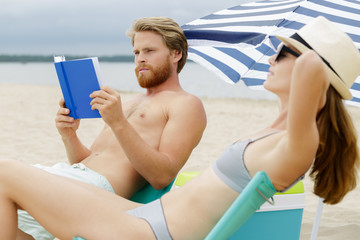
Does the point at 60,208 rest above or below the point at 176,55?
below

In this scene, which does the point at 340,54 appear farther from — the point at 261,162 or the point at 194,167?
the point at 194,167

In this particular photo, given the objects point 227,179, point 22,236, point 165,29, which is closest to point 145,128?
point 165,29

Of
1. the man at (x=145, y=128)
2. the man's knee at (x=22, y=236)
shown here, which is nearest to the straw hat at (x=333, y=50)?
the man at (x=145, y=128)

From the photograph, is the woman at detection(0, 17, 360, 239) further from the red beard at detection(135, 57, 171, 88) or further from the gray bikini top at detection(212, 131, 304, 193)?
the red beard at detection(135, 57, 171, 88)

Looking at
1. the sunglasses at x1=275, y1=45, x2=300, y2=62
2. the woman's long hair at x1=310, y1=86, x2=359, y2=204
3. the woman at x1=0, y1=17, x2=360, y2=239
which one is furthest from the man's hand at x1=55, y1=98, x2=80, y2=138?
the woman's long hair at x1=310, y1=86, x2=359, y2=204

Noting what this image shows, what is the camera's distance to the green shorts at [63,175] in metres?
2.11

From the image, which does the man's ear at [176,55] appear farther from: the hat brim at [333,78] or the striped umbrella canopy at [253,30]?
the hat brim at [333,78]

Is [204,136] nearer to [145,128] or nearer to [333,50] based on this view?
[145,128]

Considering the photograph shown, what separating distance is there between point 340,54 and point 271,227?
3.28 ft

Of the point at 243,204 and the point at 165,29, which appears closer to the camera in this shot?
the point at 243,204

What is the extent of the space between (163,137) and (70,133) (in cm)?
63

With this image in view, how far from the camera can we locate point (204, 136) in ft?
28.6

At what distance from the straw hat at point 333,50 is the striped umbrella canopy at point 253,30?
0.86 m

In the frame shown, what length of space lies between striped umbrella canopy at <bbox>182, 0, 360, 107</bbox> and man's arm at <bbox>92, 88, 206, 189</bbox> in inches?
22.5
